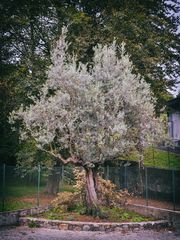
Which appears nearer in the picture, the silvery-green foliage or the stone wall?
the stone wall

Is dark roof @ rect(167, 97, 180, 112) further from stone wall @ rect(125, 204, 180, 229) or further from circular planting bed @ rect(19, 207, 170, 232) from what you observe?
circular planting bed @ rect(19, 207, 170, 232)

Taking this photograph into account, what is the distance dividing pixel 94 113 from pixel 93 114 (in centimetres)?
11

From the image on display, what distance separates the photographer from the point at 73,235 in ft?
48.7

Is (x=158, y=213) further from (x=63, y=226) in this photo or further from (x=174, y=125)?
(x=174, y=125)

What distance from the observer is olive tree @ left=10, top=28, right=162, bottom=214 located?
16938 millimetres

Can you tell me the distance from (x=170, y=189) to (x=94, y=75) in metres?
6.83

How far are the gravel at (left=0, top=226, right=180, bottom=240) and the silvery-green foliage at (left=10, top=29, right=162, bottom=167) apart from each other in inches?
140

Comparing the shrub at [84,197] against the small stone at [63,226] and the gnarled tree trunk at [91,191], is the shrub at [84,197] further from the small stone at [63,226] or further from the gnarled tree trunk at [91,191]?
the small stone at [63,226]

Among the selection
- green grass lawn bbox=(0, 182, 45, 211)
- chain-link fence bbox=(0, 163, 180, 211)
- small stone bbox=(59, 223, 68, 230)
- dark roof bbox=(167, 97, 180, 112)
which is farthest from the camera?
dark roof bbox=(167, 97, 180, 112)

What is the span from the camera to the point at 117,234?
50.3 ft

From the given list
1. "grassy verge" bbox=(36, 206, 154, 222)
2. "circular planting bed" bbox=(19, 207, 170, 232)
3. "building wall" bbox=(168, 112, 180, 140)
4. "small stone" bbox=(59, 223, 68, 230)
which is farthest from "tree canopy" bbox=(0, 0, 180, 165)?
"building wall" bbox=(168, 112, 180, 140)

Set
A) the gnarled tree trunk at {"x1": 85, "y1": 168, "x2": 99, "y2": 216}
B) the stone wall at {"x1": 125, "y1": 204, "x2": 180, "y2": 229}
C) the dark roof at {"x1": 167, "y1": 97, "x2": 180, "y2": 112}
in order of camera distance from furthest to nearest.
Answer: the dark roof at {"x1": 167, "y1": 97, "x2": 180, "y2": 112} → the gnarled tree trunk at {"x1": 85, "y1": 168, "x2": 99, "y2": 216} → the stone wall at {"x1": 125, "y1": 204, "x2": 180, "y2": 229}

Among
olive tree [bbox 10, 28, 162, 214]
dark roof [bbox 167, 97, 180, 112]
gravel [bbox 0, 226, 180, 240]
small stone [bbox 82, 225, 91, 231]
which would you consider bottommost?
gravel [bbox 0, 226, 180, 240]

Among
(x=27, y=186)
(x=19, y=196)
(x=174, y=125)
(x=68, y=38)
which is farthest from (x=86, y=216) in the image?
(x=174, y=125)
